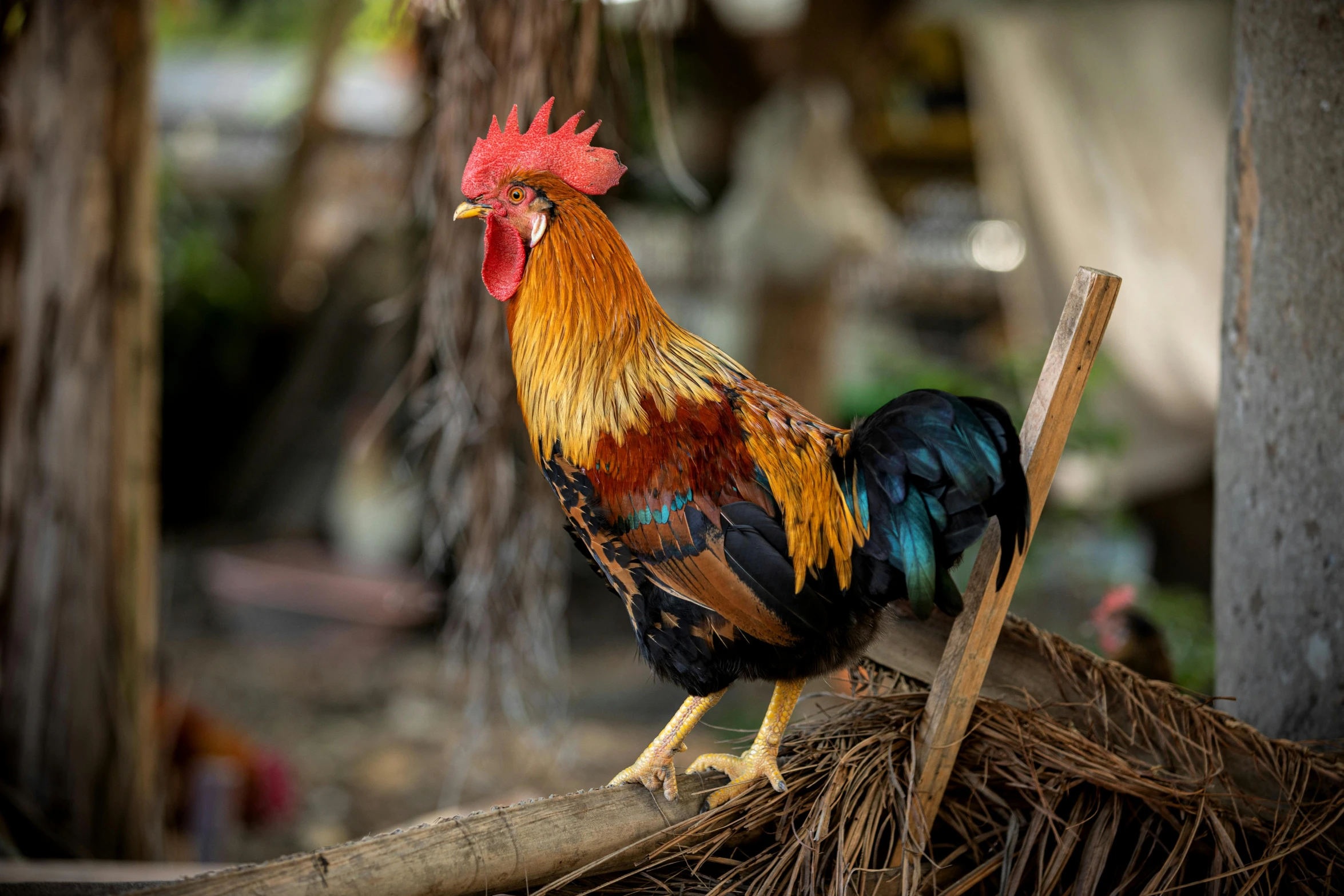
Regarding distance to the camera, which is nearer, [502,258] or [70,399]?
[502,258]

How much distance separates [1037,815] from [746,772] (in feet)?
1.57

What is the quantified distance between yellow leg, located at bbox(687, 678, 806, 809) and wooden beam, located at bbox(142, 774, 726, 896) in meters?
0.05

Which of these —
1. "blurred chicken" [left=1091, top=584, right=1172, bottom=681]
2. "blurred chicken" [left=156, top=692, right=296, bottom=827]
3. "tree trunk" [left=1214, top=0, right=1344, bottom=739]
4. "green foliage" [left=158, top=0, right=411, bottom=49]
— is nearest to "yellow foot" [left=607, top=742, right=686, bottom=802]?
"blurred chicken" [left=1091, top=584, right=1172, bottom=681]

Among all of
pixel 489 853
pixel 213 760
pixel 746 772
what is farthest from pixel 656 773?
pixel 213 760

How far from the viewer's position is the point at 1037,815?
1.54 metres

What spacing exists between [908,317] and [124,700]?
826 cm

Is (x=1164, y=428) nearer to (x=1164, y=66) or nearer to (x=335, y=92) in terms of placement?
(x=1164, y=66)

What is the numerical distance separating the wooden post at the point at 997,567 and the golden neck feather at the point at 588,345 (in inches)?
19.5

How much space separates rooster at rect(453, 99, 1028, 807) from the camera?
1430 millimetres

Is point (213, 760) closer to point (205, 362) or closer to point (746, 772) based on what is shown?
point (746, 772)

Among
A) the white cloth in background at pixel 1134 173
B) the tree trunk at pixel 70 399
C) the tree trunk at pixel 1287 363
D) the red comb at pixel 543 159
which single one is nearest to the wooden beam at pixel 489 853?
the red comb at pixel 543 159

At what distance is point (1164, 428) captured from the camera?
4.49 metres

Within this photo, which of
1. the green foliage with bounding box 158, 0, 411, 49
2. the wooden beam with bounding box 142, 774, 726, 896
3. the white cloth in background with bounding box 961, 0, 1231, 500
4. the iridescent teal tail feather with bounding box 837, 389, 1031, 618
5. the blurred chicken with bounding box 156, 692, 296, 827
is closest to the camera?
the wooden beam with bounding box 142, 774, 726, 896

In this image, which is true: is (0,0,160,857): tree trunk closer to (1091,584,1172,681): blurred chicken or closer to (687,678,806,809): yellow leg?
(687,678,806,809): yellow leg
